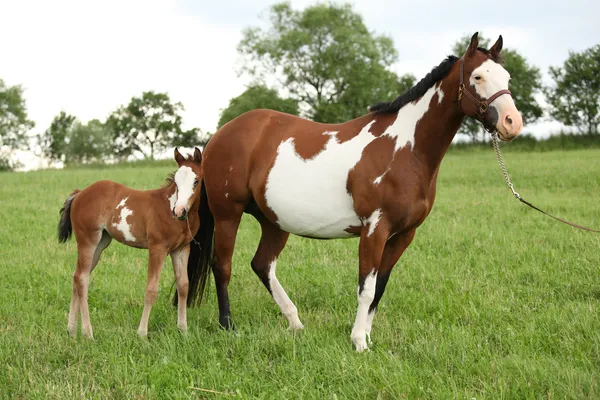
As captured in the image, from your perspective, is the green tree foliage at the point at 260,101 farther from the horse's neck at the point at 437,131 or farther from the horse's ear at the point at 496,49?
the horse's ear at the point at 496,49

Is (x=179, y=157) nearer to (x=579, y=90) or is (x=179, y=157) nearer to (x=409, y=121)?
(x=409, y=121)

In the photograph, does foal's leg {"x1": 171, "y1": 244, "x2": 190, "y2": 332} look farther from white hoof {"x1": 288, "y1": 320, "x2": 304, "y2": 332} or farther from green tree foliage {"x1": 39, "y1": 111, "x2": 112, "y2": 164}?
green tree foliage {"x1": 39, "y1": 111, "x2": 112, "y2": 164}

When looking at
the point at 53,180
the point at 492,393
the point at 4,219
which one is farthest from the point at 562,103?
the point at 492,393

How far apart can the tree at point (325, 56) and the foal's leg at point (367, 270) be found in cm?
4058

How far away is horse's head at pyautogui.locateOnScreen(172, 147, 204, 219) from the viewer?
418 centimetres

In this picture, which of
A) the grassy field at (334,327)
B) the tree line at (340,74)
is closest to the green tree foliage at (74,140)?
the tree line at (340,74)

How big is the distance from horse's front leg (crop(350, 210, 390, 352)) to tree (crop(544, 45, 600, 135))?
49.1m

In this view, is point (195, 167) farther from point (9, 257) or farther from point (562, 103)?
point (562, 103)

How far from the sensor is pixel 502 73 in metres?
3.83

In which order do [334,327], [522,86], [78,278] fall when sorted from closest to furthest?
[78,278], [334,327], [522,86]

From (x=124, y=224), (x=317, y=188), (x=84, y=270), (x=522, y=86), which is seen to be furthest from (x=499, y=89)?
(x=522, y=86)

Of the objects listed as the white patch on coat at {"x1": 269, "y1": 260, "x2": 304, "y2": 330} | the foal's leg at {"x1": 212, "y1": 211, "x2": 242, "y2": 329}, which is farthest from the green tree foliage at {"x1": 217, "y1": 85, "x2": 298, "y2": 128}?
the white patch on coat at {"x1": 269, "y1": 260, "x2": 304, "y2": 330}

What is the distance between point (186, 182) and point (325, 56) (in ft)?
143

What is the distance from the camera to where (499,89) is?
3.80 metres
